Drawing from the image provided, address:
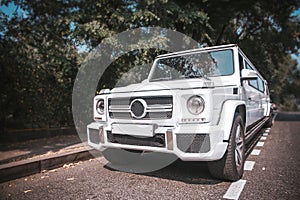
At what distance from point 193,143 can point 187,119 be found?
28 centimetres

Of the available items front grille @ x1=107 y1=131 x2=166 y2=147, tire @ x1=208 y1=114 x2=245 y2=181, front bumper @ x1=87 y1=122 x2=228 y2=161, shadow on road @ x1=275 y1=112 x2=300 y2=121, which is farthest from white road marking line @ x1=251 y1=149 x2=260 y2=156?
shadow on road @ x1=275 y1=112 x2=300 y2=121

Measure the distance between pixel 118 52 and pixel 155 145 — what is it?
4.01 metres

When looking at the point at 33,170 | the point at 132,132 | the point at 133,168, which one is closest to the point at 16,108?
the point at 33,170

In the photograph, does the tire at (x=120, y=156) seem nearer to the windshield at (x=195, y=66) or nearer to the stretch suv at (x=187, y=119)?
the stretch suv at (x=187, y=119)

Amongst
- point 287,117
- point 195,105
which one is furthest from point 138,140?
point 287,117

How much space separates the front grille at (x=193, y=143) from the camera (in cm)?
264

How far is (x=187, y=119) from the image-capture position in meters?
2.76

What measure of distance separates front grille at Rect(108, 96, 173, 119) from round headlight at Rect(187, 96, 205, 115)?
240mm

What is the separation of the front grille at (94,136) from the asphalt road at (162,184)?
527 millimetres

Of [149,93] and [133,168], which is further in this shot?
[133,168]

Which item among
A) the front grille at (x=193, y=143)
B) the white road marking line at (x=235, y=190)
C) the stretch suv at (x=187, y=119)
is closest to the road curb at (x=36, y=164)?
the stretch suv at (x=187, y=119)

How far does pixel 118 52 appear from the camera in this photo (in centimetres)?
637

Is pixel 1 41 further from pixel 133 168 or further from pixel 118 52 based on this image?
pixel 133 168

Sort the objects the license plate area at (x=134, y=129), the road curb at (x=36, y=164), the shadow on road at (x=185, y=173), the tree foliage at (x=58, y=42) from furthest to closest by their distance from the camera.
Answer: the tree foliage at (x=58, y=42) → the road curb at (x=36, y=164) → the shadow on road at (x=185, y=173) → the license plate area at (x=134, y=129)
